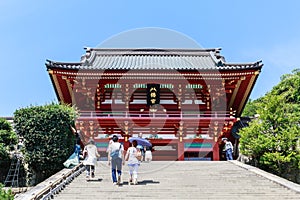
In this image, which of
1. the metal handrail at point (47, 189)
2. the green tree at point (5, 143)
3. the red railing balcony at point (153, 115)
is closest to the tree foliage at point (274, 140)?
the red railing balcony at point (153, 115)

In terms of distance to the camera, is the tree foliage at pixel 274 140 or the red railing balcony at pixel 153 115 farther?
the red railing balcony at pixel 153 115

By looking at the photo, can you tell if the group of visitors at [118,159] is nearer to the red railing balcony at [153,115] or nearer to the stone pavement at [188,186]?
the stone pavement at [188,186]

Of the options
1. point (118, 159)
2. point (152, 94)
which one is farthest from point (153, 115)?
point (118, 159)

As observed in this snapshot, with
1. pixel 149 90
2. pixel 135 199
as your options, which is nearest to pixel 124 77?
pixel 149 90

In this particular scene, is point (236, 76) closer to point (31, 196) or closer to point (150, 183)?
point (150, 183)

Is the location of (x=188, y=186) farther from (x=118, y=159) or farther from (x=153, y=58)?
(x=153, y=58)

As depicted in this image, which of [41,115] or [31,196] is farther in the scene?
[41,115]

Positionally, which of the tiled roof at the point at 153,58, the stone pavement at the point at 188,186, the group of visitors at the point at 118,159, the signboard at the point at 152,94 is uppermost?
the tiled roof at the point at 153,58

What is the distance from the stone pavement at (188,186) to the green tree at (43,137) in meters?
2.59

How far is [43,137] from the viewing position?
14422 mm

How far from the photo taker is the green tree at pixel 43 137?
14.4 m

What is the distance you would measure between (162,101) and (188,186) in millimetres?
11259

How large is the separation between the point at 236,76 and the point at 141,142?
344 inches

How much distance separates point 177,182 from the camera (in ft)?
35.3
